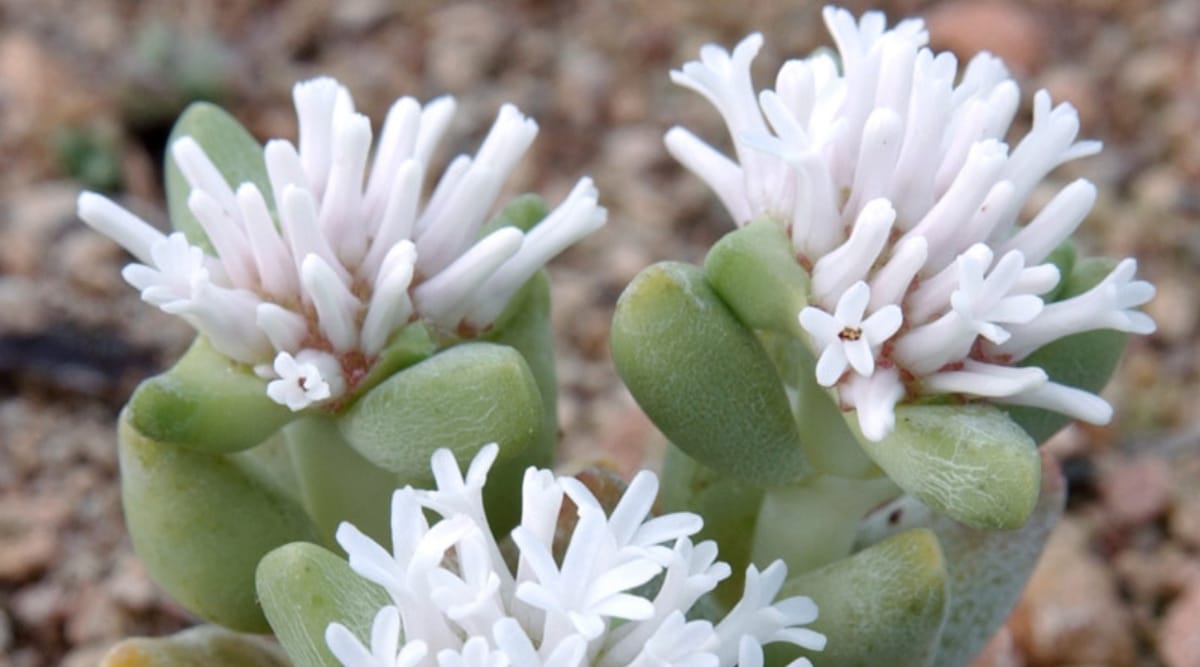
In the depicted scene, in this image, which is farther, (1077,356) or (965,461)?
(1077,356)

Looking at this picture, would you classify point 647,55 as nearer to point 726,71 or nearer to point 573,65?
point 573,65

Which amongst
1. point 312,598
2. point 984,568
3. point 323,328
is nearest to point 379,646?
point 312,598

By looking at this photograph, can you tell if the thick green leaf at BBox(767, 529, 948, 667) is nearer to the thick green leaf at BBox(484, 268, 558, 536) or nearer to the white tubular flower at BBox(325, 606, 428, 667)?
the thick green leaf at BBox(484, 268, 558, 536)

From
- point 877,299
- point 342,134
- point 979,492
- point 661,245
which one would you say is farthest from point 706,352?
point 661,245

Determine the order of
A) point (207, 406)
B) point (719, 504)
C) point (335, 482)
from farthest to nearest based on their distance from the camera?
point (719, 504) < point (335, 482) < point (207, 406)

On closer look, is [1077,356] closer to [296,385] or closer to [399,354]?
[399,354]

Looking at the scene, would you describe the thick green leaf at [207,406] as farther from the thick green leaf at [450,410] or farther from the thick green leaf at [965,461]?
the thick green leaf at [965,461]

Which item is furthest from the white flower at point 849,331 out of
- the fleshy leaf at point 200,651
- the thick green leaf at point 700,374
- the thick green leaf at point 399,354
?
the fleshy leaf at point 200,651
